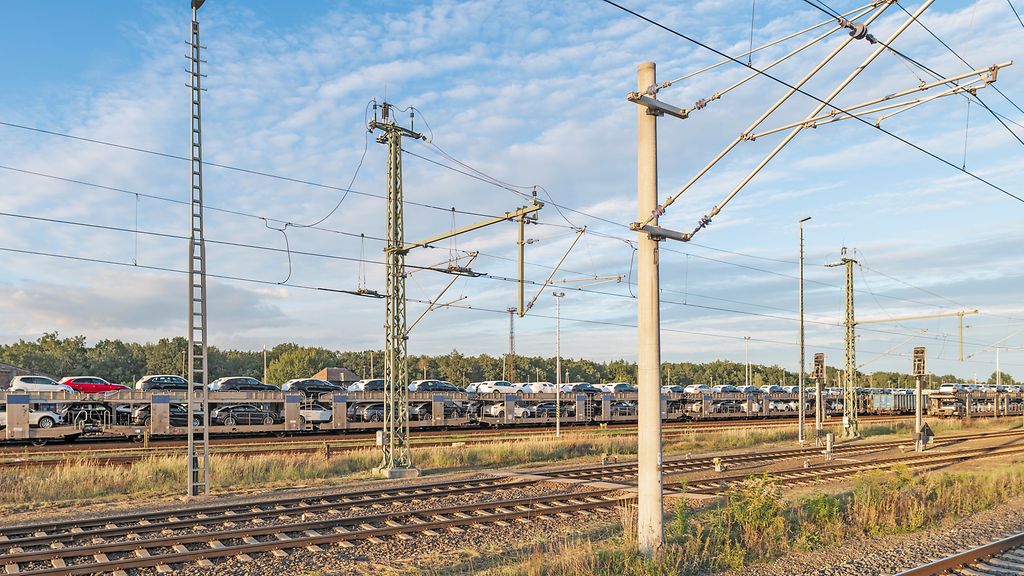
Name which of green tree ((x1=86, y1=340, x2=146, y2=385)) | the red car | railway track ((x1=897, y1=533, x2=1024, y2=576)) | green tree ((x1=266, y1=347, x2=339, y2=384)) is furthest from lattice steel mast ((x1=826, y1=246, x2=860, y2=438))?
green tree ((x1=86, y1=340, x2=146, y2=385))

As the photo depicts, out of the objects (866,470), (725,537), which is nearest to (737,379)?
(866,470)

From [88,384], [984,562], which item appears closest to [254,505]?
[984,562]

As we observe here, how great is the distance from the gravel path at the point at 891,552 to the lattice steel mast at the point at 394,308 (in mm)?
13742

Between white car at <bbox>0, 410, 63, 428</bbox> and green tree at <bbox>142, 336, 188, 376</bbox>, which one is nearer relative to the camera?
white car at <bbox>0, 410, 63, 428</bbox>

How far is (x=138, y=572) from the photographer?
1141cm

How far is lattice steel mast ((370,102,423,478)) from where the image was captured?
23.5 m

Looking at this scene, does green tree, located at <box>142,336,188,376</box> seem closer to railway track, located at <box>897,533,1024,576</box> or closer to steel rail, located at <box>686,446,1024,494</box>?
steel rail, located at <box>686,446,1024,494</box>

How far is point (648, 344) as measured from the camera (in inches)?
440

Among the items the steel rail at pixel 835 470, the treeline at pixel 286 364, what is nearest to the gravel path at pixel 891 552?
the steel rail at pixel 835 470

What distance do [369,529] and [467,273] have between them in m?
12.0

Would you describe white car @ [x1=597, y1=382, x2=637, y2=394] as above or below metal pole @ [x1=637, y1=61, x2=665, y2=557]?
below

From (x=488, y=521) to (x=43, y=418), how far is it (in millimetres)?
26673

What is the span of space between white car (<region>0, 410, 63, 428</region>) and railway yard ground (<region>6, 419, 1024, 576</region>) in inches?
440

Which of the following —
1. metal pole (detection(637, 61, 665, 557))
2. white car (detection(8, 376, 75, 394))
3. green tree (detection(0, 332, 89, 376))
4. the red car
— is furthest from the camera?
green tree (detection(0, 332, 89, 376))
